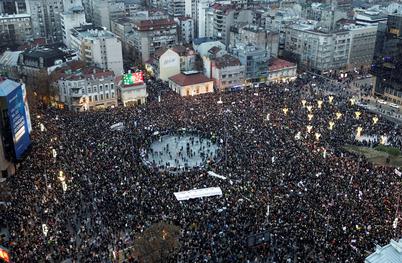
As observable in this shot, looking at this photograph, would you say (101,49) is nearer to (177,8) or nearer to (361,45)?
(177,8)

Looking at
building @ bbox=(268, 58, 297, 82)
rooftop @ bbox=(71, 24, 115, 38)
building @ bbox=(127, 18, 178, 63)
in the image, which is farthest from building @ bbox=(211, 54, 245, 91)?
rooftop @ bbox=(71, 24, 115, 38)

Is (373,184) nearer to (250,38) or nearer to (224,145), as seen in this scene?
(224,145)

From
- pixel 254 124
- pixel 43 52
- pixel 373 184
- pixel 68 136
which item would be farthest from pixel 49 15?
pixel 373 184

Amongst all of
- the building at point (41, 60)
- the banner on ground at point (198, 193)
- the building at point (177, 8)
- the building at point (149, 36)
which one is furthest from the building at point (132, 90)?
the building at point (177, 8)

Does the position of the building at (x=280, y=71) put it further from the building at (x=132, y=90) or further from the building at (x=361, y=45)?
the building at (x=132, y=90)

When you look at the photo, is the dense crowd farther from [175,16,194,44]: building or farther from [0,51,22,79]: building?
[175,16,194,44]: building

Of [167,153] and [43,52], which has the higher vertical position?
[43,52]
